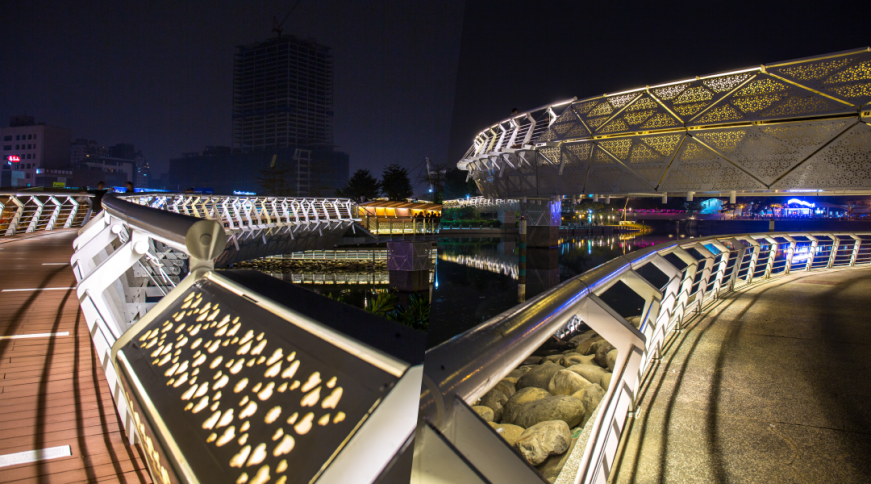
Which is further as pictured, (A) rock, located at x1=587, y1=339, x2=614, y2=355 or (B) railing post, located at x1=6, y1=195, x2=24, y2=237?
(B) railing post, located at x1=6, y1=195, x2=24, y2=237

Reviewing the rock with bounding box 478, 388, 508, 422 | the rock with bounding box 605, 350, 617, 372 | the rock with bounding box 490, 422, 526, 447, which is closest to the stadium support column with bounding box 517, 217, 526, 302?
the rock with bounding box 605, 350, 617, 372

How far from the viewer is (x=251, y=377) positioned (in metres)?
0.64

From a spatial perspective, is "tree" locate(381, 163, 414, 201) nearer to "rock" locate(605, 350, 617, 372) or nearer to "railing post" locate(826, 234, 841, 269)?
"rock" locate(605, 350, 617, 372)

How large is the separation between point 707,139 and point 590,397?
6982mm

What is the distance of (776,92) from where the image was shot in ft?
18.8

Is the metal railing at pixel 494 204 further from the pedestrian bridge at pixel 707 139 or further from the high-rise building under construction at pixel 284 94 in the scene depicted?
the high-rise building under construction at pixel 284 94

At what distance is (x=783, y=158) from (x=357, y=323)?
699 centimetres

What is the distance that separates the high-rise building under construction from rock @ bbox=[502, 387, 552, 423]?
475cm

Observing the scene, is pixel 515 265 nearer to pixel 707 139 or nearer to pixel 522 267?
pixel 522 267

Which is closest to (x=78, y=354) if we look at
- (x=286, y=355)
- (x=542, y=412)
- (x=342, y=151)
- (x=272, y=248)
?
(x=286, y=355)

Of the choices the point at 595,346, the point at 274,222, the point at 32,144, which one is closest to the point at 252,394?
the point at 595,346

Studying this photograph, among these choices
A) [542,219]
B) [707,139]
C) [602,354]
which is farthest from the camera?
[542,219]

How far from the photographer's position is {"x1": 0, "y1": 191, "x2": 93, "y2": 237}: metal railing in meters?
8.20

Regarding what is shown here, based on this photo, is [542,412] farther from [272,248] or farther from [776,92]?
[272,248]
